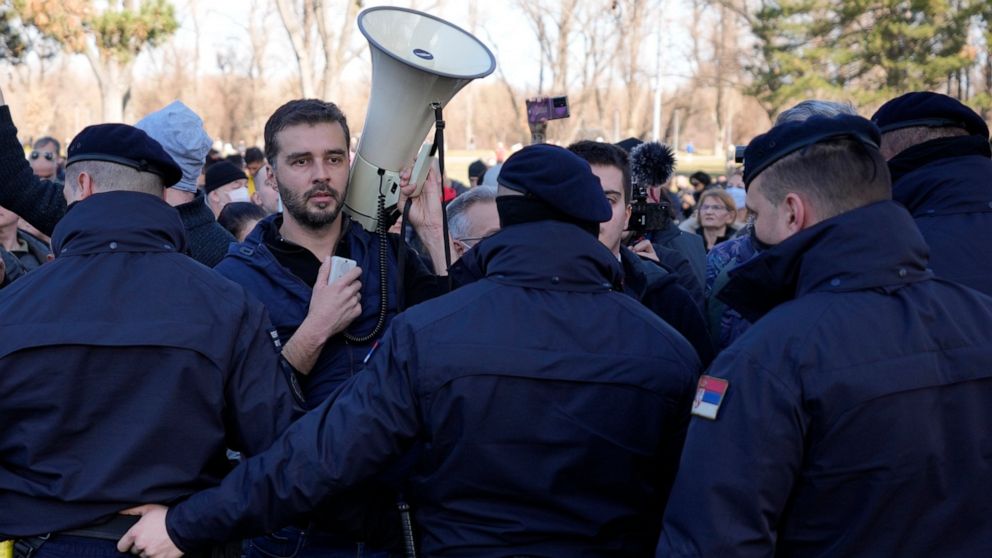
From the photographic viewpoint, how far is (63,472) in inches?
112

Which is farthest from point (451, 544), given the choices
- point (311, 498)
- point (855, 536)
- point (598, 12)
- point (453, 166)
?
point (453, 166)

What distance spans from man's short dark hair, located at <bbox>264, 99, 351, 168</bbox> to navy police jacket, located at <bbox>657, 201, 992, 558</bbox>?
77.8 inches

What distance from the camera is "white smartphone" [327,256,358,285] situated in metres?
3.51

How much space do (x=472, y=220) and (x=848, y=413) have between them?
8.29ft

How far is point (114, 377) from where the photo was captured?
9.46 feet

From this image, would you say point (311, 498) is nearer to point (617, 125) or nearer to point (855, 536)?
point (855, 536)

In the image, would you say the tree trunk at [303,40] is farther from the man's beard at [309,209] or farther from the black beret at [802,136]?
the black beret at [802,136]

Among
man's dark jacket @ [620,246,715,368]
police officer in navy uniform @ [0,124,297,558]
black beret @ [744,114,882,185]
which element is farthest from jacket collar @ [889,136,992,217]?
police officer in navy uniform @ [0,124,297,558]

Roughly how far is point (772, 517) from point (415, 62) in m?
1.88

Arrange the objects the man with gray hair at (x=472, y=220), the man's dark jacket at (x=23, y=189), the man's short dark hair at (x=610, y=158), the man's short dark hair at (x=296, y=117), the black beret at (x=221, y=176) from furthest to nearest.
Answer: the black beret at (x=221, y=176) → the man with gray hair at (x=472, y=220) → the man's short dark hair at (x=610, y=158) → the man's short dark hair at (x=296, y=117) → the man's dark jacket at (x=23, y=189)

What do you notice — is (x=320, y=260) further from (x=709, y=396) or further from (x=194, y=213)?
(x=709, y=396)

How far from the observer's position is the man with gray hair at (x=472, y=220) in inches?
181

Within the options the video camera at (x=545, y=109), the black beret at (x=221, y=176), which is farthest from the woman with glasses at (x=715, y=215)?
the video camera at (x=545, y=109)

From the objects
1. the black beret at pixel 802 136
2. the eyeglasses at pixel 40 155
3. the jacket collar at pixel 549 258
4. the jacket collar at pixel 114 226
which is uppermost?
the eyeglasses at pixel 40 155
